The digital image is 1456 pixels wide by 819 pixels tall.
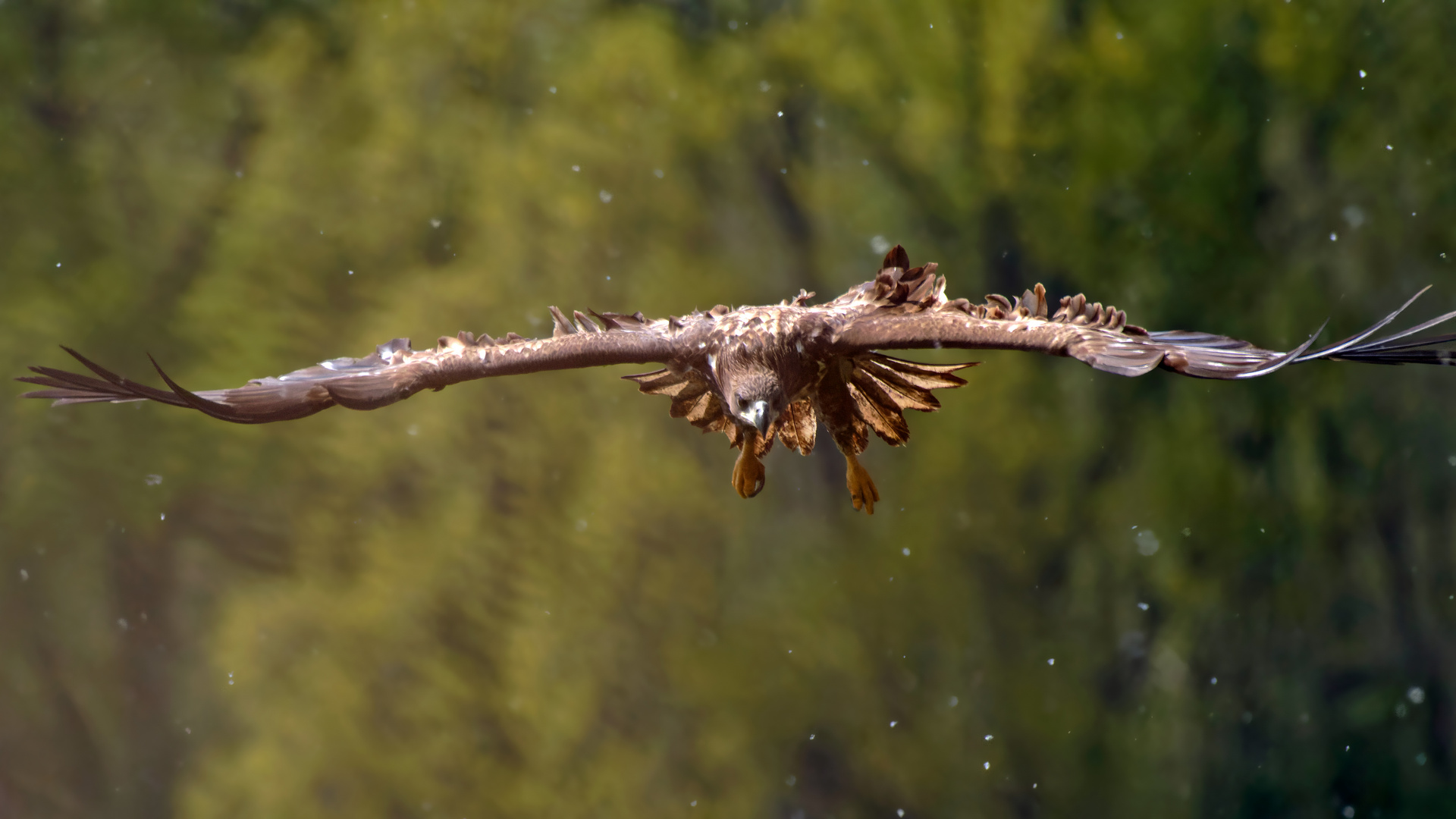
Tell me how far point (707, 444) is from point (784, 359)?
0.95m

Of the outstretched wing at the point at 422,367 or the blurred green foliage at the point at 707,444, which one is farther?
the blurred green foliage at the point at 707,444

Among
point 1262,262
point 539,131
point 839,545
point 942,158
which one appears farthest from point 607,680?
point 1262,262

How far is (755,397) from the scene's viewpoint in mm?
1791

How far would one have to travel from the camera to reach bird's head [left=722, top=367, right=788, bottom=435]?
1788 mm

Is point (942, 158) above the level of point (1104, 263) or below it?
above

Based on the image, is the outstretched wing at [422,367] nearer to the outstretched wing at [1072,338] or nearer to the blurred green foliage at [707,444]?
the outstretched wing at [1072,338]

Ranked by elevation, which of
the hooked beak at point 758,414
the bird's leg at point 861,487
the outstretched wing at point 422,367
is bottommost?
the bird's leg at point 861,487

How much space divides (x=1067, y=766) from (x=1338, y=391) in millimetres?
1445

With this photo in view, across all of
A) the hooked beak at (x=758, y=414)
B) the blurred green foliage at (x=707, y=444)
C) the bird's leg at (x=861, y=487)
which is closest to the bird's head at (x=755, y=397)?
the hooked beak at (x=758, y=414)

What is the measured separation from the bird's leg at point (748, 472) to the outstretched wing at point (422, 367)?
34 cm

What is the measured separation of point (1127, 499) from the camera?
108 inches

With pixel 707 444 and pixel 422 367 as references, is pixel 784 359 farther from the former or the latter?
pixel 707 444

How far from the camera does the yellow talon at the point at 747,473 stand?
6.95 feet

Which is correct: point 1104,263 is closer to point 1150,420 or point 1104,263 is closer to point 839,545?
point 1150,420
